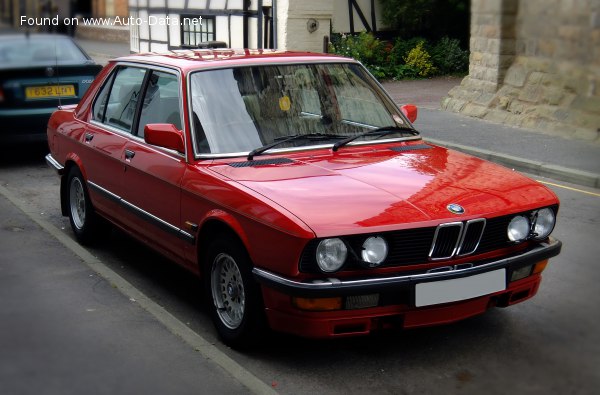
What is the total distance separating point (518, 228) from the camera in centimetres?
508

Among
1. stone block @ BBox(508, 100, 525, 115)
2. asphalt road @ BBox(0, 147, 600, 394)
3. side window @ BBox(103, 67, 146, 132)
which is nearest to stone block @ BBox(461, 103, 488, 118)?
stone block @ BBox(508, 100, 525, 115)

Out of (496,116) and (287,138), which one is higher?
(287,138)

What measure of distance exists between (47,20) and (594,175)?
316 inches

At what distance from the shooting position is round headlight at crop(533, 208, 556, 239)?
5211mm

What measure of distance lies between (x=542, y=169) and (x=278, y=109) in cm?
641

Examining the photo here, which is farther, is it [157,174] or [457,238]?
[157,174]

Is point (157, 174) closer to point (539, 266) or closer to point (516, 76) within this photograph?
point (539, 266)

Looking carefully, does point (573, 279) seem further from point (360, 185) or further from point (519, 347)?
point (360, 185)

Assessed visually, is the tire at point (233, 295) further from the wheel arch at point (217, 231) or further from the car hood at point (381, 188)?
the car hood at point (381, 188)

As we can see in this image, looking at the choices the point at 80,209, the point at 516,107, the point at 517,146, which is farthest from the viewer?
the point at 516,107

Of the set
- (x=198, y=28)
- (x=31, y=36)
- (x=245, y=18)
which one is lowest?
(x=31, y=36)

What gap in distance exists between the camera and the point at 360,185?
16.7ft

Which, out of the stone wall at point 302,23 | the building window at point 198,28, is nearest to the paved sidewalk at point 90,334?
the stone wall at point 302,23

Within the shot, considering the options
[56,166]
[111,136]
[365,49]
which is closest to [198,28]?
[365,49]
